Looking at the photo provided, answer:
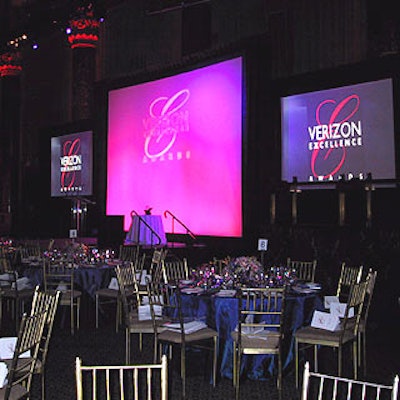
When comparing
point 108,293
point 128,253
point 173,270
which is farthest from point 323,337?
point 128,253

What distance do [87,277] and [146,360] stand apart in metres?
2.02

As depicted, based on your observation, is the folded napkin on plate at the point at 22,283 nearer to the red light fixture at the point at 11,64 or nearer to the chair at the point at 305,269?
the chair at the point at 305,269

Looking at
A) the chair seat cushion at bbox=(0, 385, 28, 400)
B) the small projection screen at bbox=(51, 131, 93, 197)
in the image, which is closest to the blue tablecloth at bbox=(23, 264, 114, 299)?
the chair seat cushion at bbox=(0, 385, 28, 400)

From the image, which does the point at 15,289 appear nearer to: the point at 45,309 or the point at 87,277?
the point at 87,277

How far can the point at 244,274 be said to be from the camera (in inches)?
198

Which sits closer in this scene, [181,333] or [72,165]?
[181,333]

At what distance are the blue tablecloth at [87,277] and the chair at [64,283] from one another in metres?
0.09

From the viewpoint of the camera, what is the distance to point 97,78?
17.5m

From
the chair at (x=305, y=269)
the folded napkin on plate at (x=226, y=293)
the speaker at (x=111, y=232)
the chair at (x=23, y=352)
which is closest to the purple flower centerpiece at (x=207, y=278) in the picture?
the folded napkin on plate at (x=226, y=293)

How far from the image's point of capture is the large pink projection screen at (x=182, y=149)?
11.0m

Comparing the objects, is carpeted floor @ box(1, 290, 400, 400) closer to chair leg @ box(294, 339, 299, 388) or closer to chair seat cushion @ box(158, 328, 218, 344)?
chair leg @ box(294, 339, 299, 388)

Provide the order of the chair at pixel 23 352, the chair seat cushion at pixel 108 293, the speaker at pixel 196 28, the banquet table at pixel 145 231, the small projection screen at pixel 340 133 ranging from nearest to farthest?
1. the chair at pixel 23 352
2. the chair seat cushion at pixel 108 293
3. the small projection screen at pixel 340 133
4. the banquet table at pixel 145 231
5. the speaker at pixel 196 28

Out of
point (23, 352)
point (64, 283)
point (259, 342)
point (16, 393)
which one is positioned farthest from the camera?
point (64, 283)

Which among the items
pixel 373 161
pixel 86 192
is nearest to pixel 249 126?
pixel 373 161
